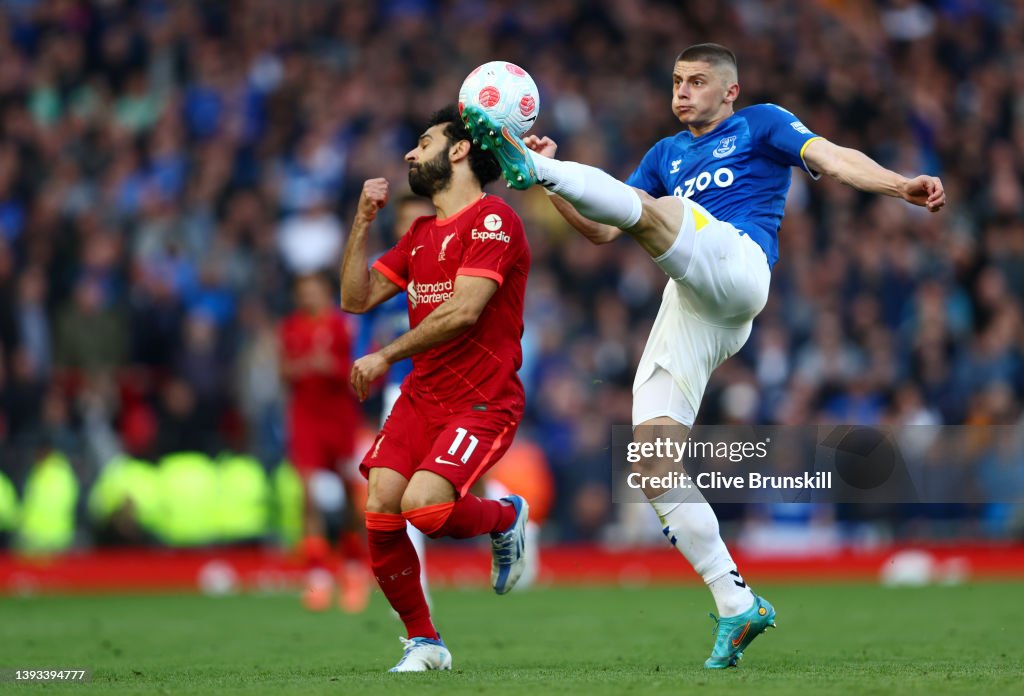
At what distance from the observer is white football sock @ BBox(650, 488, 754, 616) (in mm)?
7457

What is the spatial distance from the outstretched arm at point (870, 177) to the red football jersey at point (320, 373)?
647 cm

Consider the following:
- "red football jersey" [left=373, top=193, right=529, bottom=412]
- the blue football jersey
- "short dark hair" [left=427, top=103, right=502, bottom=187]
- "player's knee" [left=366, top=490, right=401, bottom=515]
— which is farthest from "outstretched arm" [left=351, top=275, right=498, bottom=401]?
the blue football jersey

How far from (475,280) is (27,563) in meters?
9.69

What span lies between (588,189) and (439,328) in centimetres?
93

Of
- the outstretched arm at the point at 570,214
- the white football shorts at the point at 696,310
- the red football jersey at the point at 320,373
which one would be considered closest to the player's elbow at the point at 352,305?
the outstretched arm at the point at 570,214

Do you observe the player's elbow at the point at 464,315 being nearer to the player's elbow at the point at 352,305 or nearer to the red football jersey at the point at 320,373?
the player's elbow at the point at 352,305

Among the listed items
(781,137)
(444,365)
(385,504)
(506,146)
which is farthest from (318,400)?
(506,146)

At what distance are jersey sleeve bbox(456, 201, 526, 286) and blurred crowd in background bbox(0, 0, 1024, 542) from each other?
8.67 m

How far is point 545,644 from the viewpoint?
9.25m

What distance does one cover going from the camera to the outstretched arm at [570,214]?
7.26 m

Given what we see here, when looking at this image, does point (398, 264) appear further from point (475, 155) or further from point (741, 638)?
point (741, 638)

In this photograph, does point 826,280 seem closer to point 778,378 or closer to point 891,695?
point 778,378

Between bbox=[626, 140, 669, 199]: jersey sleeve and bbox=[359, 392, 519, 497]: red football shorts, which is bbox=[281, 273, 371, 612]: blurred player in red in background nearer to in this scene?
bbox=[626, 140, 669, 199]: jersey sleeve

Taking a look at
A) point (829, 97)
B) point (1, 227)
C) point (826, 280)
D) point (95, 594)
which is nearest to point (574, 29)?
point (829, 97)
